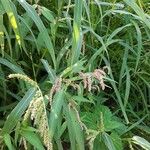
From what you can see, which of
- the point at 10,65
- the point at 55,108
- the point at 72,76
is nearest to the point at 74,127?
the point at 55,108

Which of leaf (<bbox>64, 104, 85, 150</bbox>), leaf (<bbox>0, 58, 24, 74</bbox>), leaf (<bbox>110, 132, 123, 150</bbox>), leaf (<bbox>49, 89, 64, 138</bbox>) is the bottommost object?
leaf (<bbox>110, 132, 123, 150</bbox>)

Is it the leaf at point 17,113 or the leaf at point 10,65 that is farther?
the leaf at point 10,65

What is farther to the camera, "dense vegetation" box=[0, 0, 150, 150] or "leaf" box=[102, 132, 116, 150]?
"leaf" box=[102, 132, 116, 150]

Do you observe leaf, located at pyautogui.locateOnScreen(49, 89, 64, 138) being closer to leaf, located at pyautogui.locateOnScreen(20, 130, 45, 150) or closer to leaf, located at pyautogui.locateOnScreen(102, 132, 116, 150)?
leaf, located at pyautogui.locateOnScreen(20, 130, 45, 150)

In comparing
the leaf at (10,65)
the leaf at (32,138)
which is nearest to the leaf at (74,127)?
the leaf at (32,138)

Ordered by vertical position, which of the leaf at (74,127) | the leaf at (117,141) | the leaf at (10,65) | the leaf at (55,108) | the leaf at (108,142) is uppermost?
the leaf at (10,65)

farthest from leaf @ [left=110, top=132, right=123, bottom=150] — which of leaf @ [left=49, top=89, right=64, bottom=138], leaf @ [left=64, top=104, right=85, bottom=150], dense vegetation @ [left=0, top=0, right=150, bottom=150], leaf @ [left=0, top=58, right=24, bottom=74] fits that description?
leaf @ [left=0, top=58, right=24, bottom=74]

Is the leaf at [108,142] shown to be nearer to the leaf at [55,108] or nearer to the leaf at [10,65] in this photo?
the leaf at [55,108]

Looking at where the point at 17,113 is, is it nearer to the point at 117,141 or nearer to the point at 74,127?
the point at 74,127
